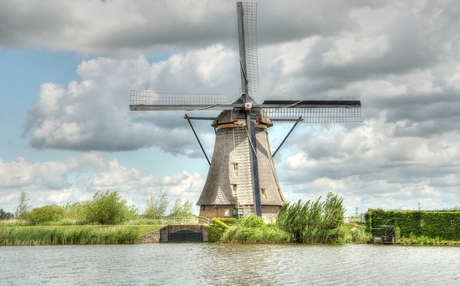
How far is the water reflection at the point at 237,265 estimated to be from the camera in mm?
17297

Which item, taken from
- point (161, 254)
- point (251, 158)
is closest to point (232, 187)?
point (251, 158)

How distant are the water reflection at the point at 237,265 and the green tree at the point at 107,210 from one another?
382 inches

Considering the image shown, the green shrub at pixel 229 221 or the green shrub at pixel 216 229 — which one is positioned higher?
the green shrub at pixel 229 221

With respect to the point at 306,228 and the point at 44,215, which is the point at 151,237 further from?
the point at 44,215

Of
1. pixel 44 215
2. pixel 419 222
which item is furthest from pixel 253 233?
pixel 44 215

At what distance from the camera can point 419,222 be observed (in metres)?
30.5

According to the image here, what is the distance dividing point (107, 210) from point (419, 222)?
1840 cm

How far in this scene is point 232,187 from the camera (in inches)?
1438

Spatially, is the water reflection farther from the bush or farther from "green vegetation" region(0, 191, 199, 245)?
the bush

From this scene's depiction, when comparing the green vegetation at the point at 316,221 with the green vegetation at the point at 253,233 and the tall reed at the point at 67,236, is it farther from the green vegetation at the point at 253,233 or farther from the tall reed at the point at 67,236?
the tall reed at the point at 67,236

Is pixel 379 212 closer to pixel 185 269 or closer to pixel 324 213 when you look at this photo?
pixel 324 213

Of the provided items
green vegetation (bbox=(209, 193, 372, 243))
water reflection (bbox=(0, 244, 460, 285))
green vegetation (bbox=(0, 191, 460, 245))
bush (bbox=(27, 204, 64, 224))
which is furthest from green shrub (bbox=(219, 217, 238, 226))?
bush (bbox=(27, 204, 64, 224))

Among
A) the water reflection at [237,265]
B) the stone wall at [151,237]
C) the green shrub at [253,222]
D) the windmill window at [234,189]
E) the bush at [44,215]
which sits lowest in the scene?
the water reflection at [237,265]

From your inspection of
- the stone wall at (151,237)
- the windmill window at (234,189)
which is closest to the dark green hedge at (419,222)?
the windmill window at (234,189)
